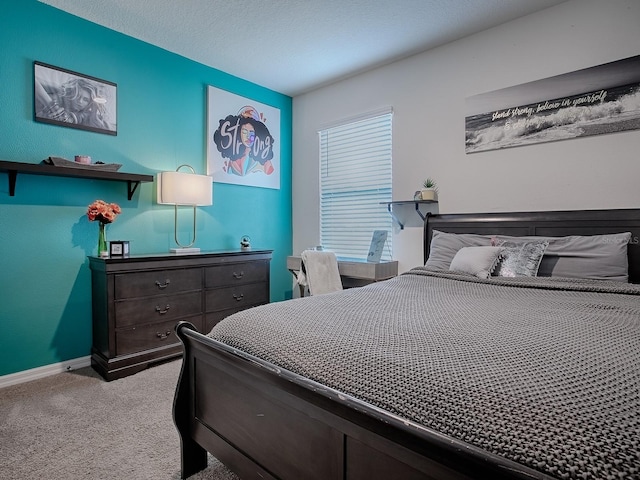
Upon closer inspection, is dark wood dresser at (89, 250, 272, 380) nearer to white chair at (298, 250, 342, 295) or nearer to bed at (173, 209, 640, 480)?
white chair at (298, 250, 342, 295)

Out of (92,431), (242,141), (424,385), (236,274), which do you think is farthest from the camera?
(242,141)

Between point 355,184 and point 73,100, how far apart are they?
8.39ft

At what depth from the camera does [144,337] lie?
269 cm

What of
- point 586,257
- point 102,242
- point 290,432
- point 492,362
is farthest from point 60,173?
point 586,257

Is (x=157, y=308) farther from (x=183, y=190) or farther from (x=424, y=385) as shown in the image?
(x=424, y=385)

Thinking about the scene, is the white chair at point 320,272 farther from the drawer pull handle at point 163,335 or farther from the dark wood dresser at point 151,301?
the drawer pull handle at point 163,335

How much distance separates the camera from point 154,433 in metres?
1.83

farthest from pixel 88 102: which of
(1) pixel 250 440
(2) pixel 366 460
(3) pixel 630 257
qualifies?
(3) pixel 630 257

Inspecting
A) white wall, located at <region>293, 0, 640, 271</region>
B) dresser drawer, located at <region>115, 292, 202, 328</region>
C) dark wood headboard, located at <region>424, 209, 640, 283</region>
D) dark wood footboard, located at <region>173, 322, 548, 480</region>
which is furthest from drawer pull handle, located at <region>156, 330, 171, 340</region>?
dark wood headboard, located at <region>424, 209, 640, 283</region>

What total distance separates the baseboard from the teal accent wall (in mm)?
37

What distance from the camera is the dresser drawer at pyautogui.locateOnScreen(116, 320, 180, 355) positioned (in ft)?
8.41

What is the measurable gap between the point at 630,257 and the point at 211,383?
2532 millimetres

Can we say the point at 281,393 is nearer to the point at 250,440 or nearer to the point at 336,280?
the point at 250,440

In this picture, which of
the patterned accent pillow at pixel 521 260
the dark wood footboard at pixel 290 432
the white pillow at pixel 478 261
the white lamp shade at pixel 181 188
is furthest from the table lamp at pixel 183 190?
the patterned accent pillow at pixel 521 260
